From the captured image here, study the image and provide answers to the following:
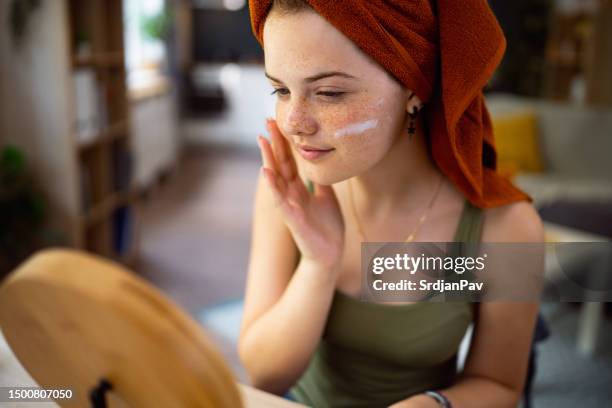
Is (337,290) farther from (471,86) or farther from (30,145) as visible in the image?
(30,145)

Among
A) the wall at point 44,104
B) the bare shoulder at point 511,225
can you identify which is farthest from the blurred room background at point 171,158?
the bare shoulder at point 511,225

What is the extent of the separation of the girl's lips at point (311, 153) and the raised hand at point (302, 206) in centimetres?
8

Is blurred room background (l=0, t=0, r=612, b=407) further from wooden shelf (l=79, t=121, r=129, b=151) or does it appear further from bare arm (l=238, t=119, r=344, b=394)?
bare arm (l=238, t=119, r=344, b=394)

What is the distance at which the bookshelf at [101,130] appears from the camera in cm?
292

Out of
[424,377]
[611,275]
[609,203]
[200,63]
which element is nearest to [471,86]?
[424,377]

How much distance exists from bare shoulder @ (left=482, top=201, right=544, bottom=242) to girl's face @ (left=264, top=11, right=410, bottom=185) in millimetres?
284

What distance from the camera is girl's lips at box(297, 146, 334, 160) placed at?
0.76m

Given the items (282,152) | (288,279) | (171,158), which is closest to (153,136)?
(171,158)

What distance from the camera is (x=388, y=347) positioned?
965 millimetres

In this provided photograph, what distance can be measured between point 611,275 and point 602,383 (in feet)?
1.48

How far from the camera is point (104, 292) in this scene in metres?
0.40

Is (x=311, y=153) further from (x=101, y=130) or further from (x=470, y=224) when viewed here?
(x=101, y=130)

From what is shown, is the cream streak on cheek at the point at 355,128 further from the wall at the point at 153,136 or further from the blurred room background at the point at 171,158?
the wall at the point at 153,136

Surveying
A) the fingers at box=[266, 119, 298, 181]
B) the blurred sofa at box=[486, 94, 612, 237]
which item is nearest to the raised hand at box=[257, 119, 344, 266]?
the fingers at box=[266, 119, 298, 181]
